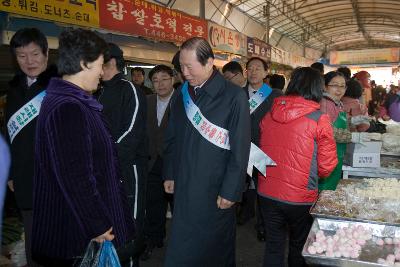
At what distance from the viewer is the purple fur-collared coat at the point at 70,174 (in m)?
1.83

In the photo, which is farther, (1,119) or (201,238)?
(1,119)

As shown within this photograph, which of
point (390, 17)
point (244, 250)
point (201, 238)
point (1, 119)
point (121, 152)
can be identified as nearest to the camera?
point (201, 238)

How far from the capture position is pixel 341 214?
2.36 meters

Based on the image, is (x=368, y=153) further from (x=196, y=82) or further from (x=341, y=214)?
(x=196, y=82)

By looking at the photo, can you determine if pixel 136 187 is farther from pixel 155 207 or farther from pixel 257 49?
pixel 257 49

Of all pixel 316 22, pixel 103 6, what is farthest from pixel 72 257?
pixel 316 22

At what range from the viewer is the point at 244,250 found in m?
4.09

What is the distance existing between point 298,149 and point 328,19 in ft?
71.6

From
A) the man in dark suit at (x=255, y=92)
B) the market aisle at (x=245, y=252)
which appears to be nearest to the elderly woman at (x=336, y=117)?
the man in dark suit at (x=255, y=92)

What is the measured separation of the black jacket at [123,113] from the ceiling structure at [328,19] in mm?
11544

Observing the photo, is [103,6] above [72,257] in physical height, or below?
above

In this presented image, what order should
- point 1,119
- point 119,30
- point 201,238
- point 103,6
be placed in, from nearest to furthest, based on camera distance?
point 201,238 → point 1,119 → point 103,6 → point 119,30

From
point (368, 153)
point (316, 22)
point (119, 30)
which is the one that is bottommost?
point (368, 153)

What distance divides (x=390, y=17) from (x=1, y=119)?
22772 millimetres
